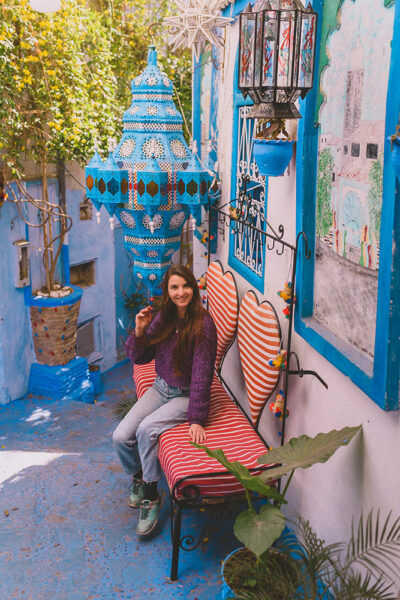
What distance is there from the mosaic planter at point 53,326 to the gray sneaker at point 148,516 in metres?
4.51

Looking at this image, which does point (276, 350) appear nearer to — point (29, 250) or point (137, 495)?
point (137, 495)

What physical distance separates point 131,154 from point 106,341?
6.17 m

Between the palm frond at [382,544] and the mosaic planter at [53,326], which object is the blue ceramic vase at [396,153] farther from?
the mosaic planter at [53,326]

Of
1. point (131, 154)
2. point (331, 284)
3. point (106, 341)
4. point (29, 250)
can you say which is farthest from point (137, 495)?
point (106, 341)

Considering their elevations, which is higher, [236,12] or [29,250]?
[236,12]

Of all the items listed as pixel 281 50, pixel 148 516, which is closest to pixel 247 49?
pixel 281 50

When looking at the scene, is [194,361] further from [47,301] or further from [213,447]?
[47,301]

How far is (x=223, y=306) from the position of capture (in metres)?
5.01

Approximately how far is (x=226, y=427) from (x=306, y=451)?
4.37 ft

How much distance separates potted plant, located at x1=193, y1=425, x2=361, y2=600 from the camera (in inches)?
105

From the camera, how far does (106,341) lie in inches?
438

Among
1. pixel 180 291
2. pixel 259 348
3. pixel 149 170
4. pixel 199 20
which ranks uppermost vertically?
pixel 199 20

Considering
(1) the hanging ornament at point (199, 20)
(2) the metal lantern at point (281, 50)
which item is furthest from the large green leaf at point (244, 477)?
(1) the hanging ornament at point (199, 20)

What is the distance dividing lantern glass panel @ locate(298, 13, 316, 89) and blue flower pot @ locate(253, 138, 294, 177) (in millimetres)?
385
